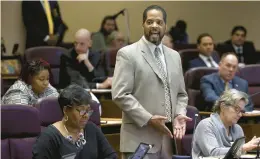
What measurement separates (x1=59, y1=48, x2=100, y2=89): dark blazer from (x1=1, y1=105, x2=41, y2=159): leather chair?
2590mm

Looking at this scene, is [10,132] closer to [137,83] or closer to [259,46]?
[137,83]

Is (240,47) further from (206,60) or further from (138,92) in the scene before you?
(138,92)

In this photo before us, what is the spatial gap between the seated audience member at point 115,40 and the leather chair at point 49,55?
1308mm

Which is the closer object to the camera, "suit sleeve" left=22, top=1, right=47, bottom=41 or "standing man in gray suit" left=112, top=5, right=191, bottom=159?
"standing man in gray suit" left=112, top=5, right=191, bottom=159

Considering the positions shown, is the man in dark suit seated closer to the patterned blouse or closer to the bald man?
the bald man

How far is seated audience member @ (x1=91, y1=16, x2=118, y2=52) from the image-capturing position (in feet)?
30.9

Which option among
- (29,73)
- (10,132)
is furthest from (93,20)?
(10,132)

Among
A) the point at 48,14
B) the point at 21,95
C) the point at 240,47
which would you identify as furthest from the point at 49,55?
the point at 240,47

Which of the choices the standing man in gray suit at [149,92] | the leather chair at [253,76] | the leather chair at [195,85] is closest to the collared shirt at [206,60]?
the leather chair at [253,76]

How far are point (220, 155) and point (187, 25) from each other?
6722mm

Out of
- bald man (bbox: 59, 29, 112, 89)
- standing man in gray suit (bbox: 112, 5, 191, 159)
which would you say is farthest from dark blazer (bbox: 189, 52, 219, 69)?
standing man in gray suit (bbox: 112, 5, 191, 159)

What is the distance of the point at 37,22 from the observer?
9.30 metres

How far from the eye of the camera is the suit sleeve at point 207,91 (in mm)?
6965

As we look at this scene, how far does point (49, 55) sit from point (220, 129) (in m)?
3.74
